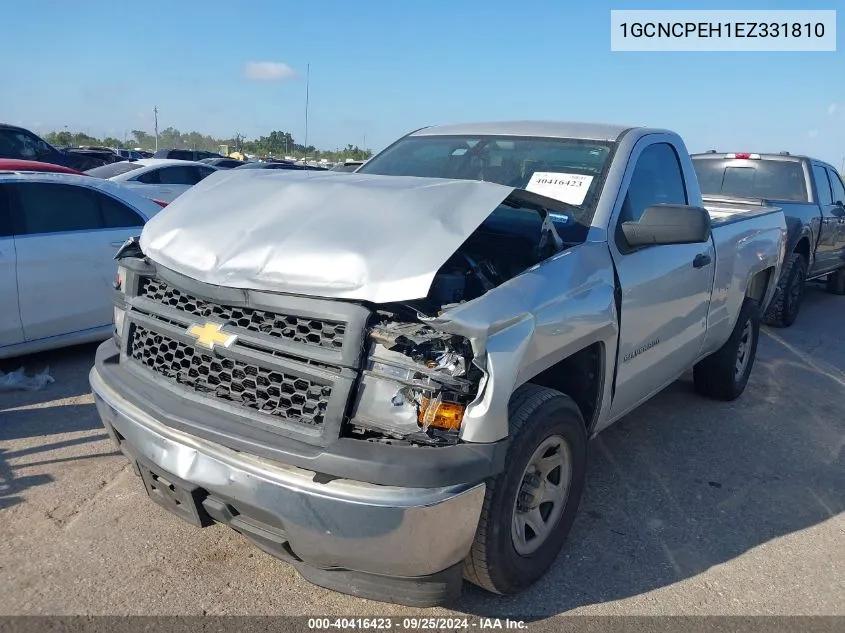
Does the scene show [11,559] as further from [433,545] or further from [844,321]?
[844,321]

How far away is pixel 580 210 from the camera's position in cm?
337

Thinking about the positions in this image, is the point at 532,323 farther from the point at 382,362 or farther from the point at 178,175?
the point at 178,175

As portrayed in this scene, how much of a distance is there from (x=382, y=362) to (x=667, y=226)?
161cm

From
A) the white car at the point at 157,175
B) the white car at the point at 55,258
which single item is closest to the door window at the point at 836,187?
the white car at the point at 55,258

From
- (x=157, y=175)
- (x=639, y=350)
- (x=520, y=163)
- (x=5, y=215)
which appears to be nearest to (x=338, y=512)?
(x=639, y=350)

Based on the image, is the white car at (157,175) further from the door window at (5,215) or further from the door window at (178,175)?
the door window at (5,215)

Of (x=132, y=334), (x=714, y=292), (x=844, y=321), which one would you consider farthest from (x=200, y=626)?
(x=844, y=321)

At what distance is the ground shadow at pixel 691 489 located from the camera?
3047mm

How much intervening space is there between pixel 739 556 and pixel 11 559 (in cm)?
323

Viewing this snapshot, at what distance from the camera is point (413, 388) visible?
→ 2320mm

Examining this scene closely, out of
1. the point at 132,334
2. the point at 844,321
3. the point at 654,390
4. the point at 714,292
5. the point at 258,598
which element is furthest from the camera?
the point at 844,321

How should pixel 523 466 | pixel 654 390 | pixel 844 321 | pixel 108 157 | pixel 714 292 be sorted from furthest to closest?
pixel 108 157 → pixel 844 321 → pixel 714 292 → pixel 654 390 → pixel 523 466

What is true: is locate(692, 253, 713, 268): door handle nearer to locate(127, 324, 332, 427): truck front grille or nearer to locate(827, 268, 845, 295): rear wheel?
locate(127, 324, 332, 427): truck front grille

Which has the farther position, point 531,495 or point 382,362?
point 531,495
